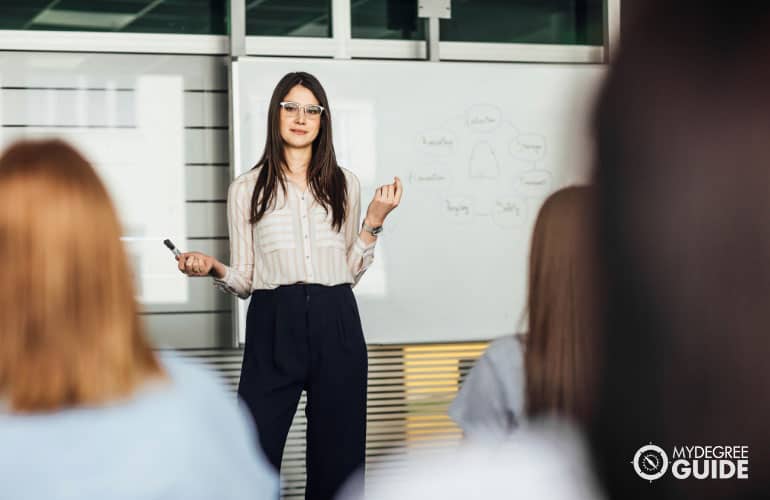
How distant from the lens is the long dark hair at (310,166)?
2848 mm

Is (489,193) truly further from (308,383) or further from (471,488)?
(471,488)

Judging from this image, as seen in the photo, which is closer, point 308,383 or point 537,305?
point 537,305

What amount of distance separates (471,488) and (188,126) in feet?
12.6

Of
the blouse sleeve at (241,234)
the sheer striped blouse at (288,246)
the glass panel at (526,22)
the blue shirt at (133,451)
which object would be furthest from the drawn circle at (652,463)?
the glass panel at (526,22)

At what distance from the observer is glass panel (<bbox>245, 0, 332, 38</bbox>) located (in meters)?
4.39

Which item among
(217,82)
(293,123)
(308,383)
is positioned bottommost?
(308,383)

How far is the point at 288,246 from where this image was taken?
110 inches

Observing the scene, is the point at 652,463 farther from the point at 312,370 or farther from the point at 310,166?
the point at 310,166

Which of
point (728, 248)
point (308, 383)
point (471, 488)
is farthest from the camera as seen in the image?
point (308, 383)

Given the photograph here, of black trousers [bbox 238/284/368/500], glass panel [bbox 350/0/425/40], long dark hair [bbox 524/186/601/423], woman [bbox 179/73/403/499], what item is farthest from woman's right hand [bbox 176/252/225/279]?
glass panel [bbox 350/0/425/40]

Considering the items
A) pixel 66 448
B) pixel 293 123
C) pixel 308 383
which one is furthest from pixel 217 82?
pixel 66 448

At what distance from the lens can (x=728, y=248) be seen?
506 millimetres

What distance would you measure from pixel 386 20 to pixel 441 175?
31.1 inches

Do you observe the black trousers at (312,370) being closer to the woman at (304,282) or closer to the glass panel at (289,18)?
the woman at (304,282)
